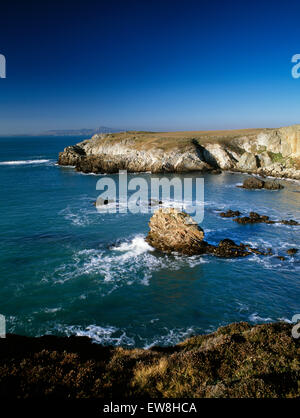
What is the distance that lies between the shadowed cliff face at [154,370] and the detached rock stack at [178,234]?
59.6 ft

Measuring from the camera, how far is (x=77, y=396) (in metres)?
7.29

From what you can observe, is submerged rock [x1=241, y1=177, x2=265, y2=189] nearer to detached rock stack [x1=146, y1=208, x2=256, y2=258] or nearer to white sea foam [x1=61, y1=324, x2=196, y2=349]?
detached rock stack [x1=146, y1=208, x2=256, y2=258]

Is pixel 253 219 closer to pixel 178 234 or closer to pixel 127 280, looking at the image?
pixel 178 234

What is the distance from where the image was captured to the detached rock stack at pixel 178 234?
97.1 ft

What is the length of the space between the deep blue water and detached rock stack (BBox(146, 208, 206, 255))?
159cm

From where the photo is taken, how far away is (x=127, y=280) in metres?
23.8

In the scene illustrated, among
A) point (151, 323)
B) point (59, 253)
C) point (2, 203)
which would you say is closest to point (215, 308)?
point (151, 323)

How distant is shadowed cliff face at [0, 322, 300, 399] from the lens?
295 inches

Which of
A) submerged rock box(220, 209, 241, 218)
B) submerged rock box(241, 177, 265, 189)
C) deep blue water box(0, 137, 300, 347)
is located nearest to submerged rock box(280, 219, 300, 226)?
deep blue water box(0, 137, 300, 347)

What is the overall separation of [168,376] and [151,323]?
10175mm

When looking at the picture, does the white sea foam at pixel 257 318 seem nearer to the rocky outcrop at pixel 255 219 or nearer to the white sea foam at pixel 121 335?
the white sea foam at pixel 121 335

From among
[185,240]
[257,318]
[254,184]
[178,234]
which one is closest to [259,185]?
[254,184]

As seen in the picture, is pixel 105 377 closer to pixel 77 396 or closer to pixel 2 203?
pixel 77 396

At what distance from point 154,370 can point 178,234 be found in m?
21.7
